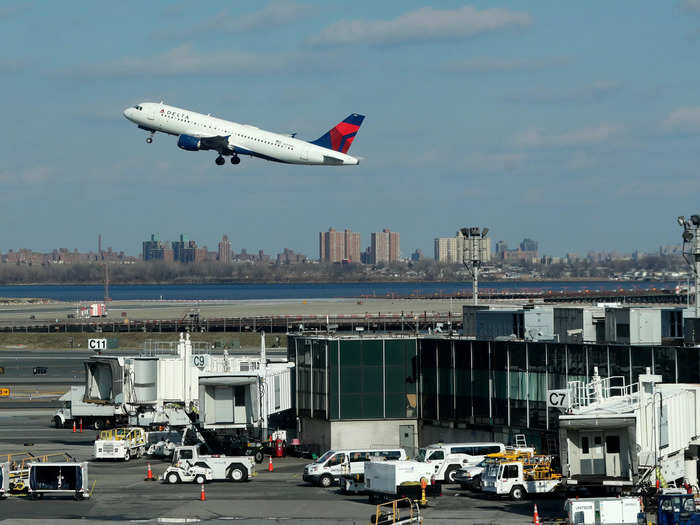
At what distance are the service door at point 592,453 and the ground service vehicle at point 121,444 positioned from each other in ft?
113

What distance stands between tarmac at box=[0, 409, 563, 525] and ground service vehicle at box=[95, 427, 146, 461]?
369cm

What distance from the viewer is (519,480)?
2291 inches

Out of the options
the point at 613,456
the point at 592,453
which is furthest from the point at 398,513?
the point at 613,456

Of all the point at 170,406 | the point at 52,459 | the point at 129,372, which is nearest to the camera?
the point at 52,459

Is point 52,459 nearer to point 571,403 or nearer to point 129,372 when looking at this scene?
point 129,372

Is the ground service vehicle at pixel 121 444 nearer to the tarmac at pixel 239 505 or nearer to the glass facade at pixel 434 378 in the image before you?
the tarmac at pixel 239 505

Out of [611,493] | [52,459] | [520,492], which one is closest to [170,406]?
[52,459]

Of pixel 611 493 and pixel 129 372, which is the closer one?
pixel 611 493

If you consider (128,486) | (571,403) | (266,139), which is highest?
(266,139)

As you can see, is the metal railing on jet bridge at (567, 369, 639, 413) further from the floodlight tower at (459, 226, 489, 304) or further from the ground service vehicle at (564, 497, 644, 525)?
the floodlight tower at (459, 226, 489, 304)

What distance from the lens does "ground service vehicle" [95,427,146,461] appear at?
74562 millimetres

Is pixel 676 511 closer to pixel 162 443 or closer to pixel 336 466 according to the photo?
pixel 336 466

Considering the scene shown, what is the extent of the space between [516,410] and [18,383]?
71.6 meters

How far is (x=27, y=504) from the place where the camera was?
57281mm
